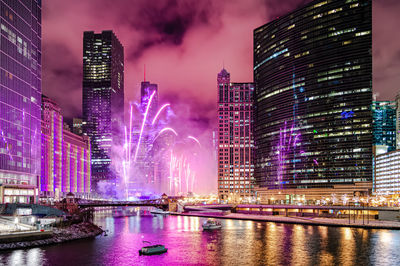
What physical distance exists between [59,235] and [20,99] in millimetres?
79583

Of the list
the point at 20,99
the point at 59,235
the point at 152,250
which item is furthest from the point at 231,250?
the point at 20,99

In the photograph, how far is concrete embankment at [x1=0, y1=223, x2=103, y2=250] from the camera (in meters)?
91.0

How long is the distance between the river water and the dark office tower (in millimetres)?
61657

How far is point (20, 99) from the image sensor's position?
16425 cm

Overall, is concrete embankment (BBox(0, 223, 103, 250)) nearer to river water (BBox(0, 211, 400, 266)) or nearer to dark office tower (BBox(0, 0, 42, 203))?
river water (BBox(0, 211, 400, 266))

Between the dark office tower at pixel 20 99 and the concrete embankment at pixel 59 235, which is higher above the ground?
the dark office tower at pixel 20 99

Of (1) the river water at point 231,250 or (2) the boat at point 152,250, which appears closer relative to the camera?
(1) the river water at point 231,250

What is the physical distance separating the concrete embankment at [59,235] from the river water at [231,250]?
3181 millimetres

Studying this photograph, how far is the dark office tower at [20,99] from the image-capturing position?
152875 mm

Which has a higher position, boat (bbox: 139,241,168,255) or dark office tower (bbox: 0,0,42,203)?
dark office tower (bbox: 0,0,42,203)

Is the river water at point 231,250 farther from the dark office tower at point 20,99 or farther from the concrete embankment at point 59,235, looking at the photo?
the dark office tower at point 20,99

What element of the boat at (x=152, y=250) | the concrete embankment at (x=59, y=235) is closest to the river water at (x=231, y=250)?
the boat at (x=152, y=250)

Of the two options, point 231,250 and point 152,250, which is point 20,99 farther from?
point 231,250

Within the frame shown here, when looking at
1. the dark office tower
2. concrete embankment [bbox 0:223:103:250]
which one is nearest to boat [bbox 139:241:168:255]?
concrete embankment [bbox 0:223:103:250]
